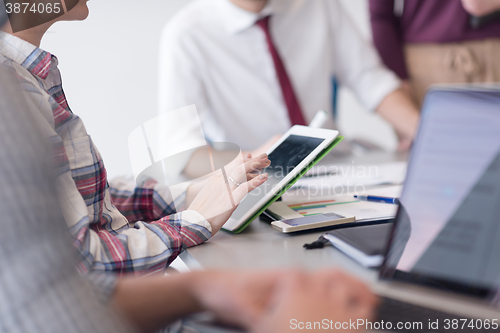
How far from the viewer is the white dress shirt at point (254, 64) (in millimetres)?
1239

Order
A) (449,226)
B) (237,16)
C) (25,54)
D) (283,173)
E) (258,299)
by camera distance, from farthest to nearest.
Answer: (237,16)
(283,173)
(25,54)
(449,226)
(258,299)

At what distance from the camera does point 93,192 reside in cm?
53

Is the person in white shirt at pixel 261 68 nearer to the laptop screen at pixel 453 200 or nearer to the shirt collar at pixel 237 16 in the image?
the shirt collar at pixel 237 16

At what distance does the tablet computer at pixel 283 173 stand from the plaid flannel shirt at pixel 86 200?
6cm

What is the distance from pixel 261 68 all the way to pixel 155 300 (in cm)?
106

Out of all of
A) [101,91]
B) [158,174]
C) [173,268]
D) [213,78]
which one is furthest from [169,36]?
[173,268]

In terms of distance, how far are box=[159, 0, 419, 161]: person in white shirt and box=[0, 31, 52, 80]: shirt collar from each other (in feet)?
2.20

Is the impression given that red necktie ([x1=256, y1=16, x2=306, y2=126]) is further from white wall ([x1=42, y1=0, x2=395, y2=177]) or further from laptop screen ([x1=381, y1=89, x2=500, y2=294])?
laptop screen ([x1=381, y1=89, x2=500, y2=294])

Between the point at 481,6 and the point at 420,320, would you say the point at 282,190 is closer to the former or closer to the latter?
the point at 420,320

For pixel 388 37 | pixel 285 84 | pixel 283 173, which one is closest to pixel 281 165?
pixel 283 173

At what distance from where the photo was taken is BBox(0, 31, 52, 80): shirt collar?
1.64ft

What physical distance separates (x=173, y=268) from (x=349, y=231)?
258 mm

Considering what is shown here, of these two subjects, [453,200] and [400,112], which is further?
[400,112]

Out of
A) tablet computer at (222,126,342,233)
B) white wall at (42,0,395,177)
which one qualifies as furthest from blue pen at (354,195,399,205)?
white wall at (42,0,395,177)
